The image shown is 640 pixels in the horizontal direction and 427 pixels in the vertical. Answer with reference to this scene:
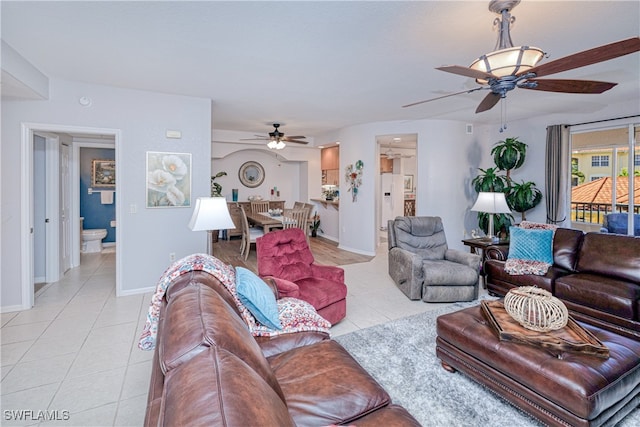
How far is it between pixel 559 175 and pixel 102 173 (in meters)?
8.84

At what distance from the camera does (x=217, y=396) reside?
735mm

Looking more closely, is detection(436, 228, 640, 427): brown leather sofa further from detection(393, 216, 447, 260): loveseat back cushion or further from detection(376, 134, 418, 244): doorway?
detection(376, 134, 418, 244): doorway

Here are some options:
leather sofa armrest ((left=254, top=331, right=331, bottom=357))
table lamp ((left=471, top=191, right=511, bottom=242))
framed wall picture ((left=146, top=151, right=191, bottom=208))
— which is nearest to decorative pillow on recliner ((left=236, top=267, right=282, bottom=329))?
leather sofa armrest ((left=254, top=331, right=331, bottom=357))

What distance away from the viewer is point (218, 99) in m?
4.43

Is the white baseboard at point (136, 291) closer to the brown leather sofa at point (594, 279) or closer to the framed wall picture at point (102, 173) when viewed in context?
the framed wall picture at point (102, 173)

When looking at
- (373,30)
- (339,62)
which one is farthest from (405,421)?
(339,62)

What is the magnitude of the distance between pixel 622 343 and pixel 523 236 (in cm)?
202

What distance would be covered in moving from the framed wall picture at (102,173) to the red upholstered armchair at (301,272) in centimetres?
540

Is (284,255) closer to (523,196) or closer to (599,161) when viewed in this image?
(523,196)

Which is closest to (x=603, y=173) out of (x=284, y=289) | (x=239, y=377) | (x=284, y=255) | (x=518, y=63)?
(x=518, y=63)

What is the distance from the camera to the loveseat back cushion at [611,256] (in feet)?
10.1

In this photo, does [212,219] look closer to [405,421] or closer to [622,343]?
[405,421]

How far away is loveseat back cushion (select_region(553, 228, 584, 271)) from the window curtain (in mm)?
1902

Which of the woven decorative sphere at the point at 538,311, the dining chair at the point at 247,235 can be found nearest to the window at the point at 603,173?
the woven decorative sphere at the point at 538,311
